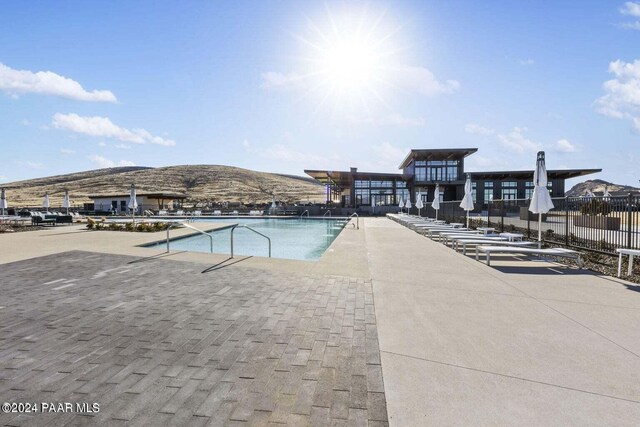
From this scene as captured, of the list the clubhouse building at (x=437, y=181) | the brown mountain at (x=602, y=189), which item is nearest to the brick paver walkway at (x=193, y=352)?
the brown mountain at (x=602, y=189)

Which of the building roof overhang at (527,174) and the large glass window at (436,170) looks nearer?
the building roof overhang at (527,174)

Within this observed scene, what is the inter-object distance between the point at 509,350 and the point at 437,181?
39.5 meters

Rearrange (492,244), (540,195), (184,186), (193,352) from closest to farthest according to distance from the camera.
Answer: (193,352) → (540,195) → (492,244) → (184,186)

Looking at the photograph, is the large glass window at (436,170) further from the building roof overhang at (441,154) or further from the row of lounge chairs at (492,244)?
the row of lounge chairs at (492,244)

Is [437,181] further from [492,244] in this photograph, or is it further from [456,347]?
[456,347]

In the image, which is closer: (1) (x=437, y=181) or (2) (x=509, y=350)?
(2) (x=509, y=350)

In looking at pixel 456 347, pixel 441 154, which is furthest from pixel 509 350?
pixel 441 154

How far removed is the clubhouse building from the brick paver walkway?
34.5 meters

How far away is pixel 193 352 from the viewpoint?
112 inches

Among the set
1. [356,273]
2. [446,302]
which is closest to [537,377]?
[446,302]

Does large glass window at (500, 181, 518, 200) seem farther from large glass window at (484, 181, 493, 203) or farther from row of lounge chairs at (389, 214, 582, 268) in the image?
row of lounge chairs at (389, 214, 582, 268)

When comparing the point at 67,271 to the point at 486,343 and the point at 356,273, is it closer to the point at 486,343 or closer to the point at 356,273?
the point at 356,273

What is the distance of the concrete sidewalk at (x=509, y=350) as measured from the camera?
2.05 meters

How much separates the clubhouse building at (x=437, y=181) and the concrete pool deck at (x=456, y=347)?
33405mm
